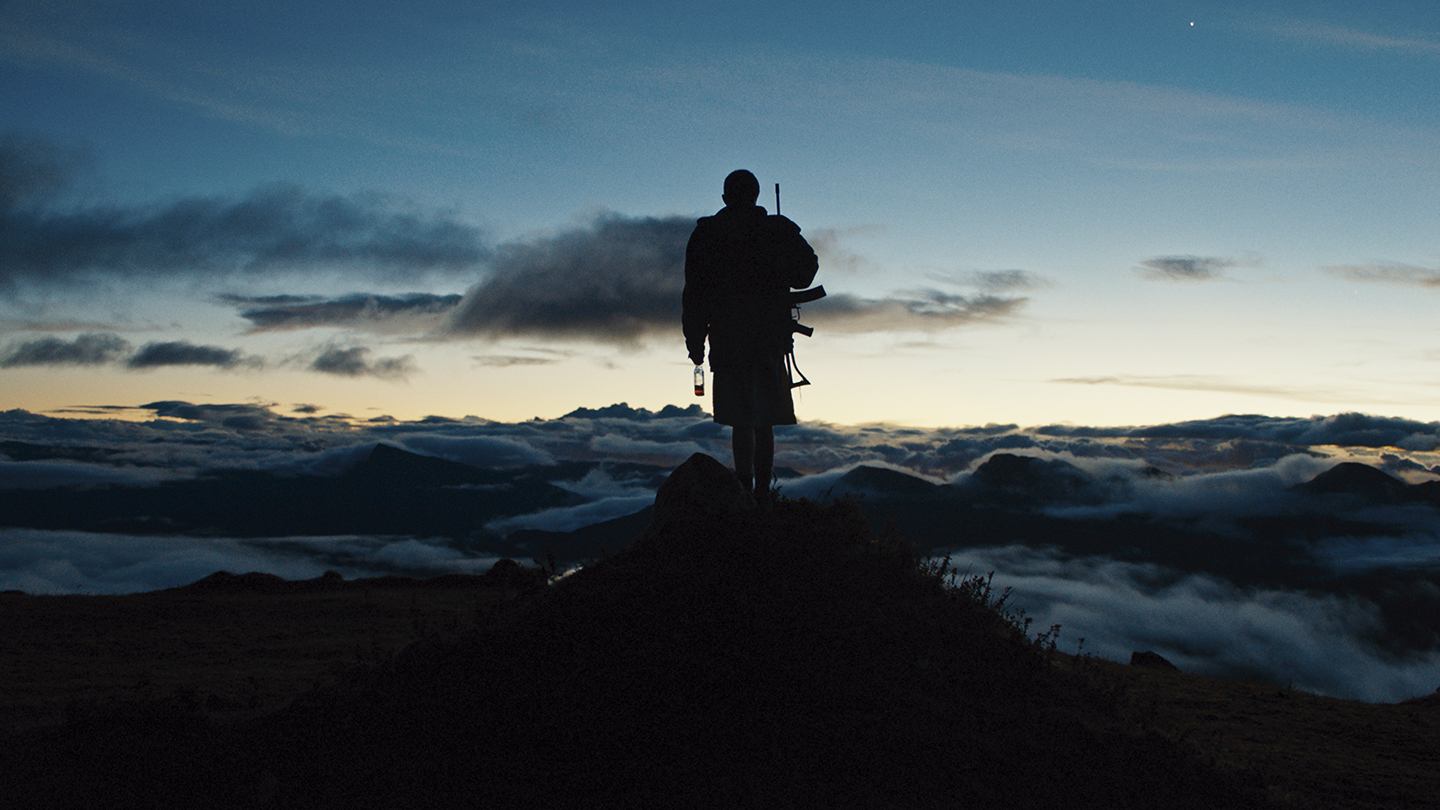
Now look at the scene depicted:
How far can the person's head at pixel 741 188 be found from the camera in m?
9.70

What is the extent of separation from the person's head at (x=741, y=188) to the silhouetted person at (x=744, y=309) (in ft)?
0.04

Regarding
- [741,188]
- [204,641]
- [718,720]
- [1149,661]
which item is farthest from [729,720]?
[204,641]

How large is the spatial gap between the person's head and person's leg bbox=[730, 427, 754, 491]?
9.10ft

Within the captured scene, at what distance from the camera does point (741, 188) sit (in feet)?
31.8

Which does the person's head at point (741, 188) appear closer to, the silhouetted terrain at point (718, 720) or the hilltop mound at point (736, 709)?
the silhouetted terrain at point (718, 720)

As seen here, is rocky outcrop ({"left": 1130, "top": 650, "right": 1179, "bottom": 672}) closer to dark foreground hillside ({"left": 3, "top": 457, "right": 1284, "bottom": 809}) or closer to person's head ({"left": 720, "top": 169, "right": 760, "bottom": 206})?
dark foreground hillside ({"left": 3, "top": 457, "right": 1284, "bottom": 809})

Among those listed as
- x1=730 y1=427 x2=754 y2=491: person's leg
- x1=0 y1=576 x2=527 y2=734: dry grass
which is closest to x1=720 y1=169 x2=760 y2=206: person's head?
x1=730 y1=427 x2=754 y2=491: person's leg

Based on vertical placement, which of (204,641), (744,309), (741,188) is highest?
(741,188)

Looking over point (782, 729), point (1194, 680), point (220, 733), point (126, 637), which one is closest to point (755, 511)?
point (782, 729)

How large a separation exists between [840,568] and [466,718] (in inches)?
150

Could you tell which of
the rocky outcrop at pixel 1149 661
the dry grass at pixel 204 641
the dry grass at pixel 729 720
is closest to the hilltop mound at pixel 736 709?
the dry grass at pixel 729 720

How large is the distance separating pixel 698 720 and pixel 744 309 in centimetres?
489

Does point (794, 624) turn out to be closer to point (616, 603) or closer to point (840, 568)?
point (840, 568)

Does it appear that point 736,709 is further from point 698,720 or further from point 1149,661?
point 1149,661
